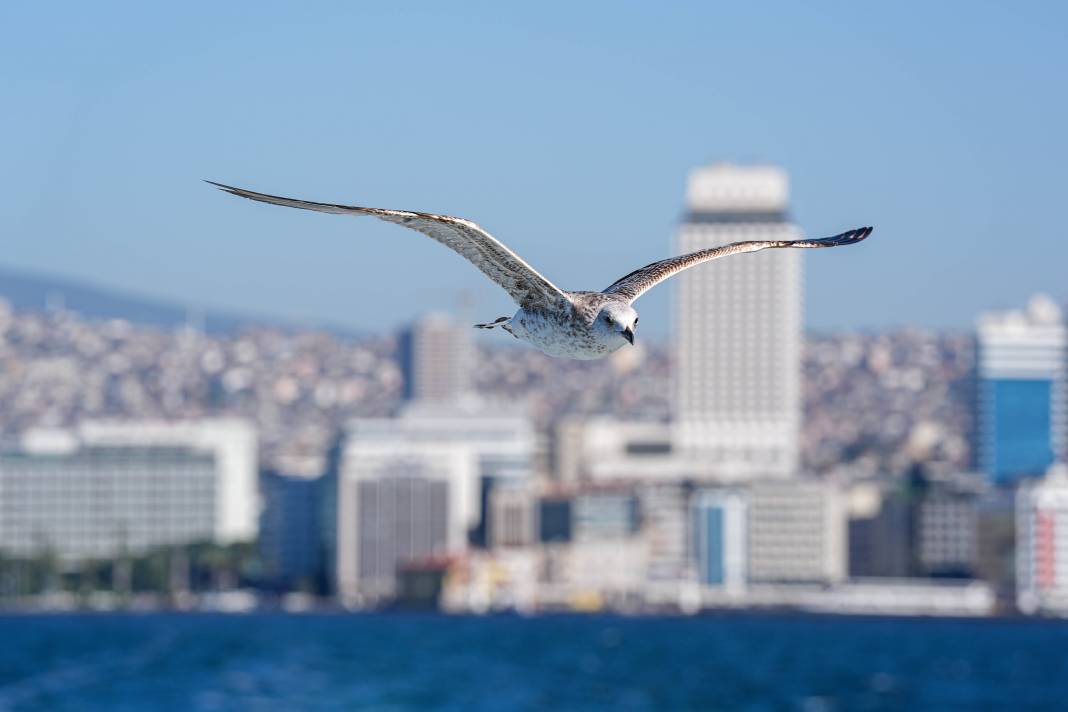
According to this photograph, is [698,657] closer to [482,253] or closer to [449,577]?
[449,577]

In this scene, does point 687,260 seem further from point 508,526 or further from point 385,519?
point 508,526

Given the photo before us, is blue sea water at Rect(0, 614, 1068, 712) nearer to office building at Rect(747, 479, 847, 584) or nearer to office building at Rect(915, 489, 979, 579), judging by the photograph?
office building at Rect(747, 479, 847, 584)

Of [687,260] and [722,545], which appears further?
[722,545]

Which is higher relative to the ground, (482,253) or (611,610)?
(482,253)

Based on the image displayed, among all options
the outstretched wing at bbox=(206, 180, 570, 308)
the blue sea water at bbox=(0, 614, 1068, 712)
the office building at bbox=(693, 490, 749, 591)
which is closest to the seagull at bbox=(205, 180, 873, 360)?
the outstretched wing at bbox=(206, 180, 570, 308)

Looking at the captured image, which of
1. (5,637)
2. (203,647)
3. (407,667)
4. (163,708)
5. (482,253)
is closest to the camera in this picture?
(482,253)

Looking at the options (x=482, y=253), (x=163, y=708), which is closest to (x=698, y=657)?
(x=163, y=708)

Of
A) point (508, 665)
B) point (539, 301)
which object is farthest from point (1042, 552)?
point (539, 301)
